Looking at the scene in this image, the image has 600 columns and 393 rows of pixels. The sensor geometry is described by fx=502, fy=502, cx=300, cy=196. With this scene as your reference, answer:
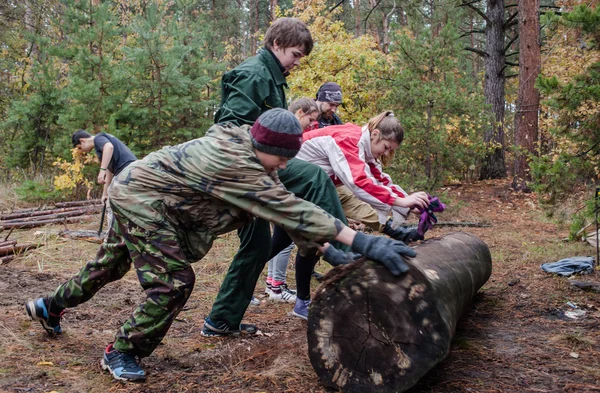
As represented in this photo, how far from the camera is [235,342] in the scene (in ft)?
11.9

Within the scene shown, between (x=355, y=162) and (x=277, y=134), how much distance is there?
150 centimetres

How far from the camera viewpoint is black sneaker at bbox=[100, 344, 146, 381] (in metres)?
2.86

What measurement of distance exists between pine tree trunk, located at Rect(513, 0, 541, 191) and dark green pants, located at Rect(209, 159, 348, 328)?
10.0m

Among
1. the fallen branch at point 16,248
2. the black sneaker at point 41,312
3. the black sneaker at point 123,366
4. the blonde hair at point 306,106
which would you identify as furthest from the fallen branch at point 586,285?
the fallen branch at point 16,248

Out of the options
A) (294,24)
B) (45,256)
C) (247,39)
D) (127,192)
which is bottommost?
(45,256)

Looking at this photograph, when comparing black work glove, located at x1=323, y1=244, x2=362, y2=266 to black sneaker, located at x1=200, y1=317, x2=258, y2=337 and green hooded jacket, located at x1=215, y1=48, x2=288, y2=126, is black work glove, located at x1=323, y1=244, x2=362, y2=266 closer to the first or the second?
green hooded jacket, located at x1=215, y1=48, x2=288, y2=126

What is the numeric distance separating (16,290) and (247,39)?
34236 mm

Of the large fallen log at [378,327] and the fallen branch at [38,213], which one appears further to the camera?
the fallen branch at [38,213]

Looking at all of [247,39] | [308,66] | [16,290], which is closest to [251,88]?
[16,290]

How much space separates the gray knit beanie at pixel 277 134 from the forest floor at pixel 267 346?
1.32m

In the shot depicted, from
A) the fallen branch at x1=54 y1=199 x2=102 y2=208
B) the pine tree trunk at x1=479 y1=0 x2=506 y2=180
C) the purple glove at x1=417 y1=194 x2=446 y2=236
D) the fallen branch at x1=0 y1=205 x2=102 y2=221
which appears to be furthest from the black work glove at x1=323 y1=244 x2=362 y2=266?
the pine tree trunk at x1=479 y1=0 x2=506 y2=180

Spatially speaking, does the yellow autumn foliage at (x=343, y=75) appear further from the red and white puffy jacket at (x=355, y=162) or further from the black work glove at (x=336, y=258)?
the black work glove at (x=336, y=258)

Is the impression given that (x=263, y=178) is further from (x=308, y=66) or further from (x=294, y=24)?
(x=308, y=66)

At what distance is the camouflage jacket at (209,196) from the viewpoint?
2.65m
